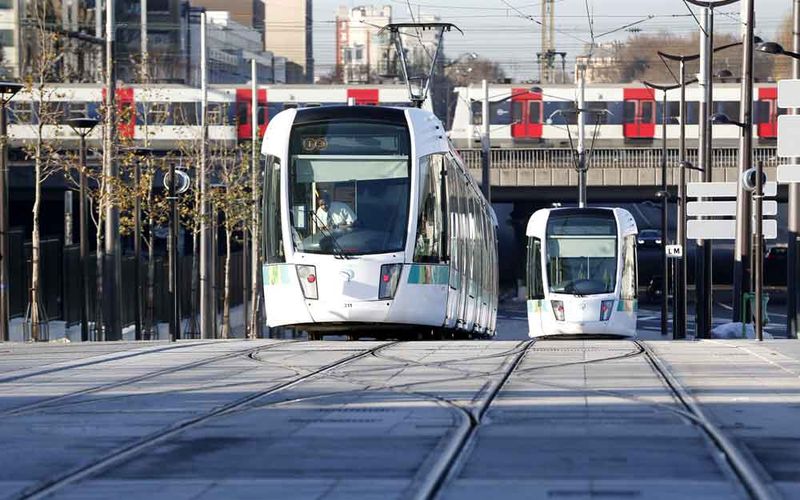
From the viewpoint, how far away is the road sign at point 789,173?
69.2 feet

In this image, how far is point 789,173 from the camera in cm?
2125

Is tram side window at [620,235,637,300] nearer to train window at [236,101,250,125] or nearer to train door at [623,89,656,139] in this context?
train window at [236,101,250,125]

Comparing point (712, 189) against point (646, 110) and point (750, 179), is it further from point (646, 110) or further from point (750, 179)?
point (646, 110)

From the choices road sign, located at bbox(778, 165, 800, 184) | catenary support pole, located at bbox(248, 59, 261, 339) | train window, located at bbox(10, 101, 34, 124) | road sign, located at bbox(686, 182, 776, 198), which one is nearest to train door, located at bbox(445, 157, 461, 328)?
road sign, located at bbox(778, 165, 800, 184)

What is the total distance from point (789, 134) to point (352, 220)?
5957 mm

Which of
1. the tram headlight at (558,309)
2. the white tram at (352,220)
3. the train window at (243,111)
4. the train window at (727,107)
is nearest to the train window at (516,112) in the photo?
the train window at (727,107)

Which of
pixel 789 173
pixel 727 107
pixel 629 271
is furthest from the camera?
pixel 727 107

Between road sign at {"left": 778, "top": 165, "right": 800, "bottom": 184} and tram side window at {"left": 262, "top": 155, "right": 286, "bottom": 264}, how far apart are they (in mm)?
6910

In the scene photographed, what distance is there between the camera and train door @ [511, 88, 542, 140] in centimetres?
6850

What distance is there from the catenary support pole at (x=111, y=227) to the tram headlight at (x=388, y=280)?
12.0m

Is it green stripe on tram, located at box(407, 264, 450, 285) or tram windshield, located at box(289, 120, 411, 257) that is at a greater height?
tram windshield, located at box(289, 120, 411, 257)

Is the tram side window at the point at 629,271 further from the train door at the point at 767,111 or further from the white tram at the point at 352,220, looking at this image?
the train door at the point at 767,111

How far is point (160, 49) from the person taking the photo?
4109 inches

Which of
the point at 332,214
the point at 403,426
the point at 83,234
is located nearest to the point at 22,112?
the point at 83,234
